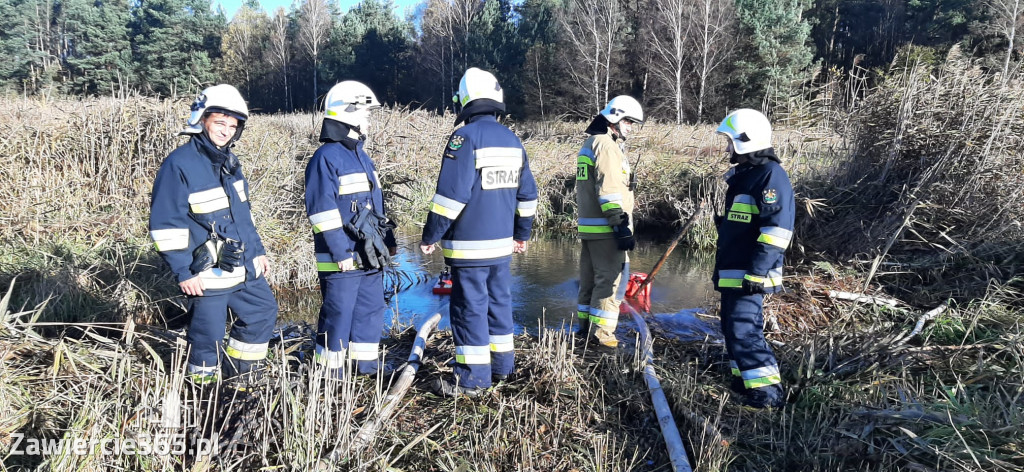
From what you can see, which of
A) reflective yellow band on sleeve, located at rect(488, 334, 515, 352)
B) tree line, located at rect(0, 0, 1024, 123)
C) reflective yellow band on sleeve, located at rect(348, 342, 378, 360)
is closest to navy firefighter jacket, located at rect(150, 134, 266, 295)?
reflective yellow band on sleeve, located at rect(348, 342, 378, 360)

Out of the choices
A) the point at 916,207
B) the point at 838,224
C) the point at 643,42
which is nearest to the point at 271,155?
the point at 838,224

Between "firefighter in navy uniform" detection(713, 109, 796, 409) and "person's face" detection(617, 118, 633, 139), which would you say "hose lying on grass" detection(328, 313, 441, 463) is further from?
"person's face" detection(617, 118, 633, 139)

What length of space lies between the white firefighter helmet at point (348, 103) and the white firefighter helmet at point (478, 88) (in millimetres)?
604

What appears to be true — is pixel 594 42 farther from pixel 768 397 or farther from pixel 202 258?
pixel 202 258

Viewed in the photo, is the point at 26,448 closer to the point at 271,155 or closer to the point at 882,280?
the point at 271,155

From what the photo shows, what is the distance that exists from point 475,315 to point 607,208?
1.66 metres

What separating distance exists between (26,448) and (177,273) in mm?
1075

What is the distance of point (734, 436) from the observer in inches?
128

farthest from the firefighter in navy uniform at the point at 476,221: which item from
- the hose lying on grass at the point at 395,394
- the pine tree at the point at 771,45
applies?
the pine tree at the point at 771,45

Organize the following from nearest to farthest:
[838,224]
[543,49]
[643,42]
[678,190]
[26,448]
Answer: [26,448] → [838,224] → [678,190] → [643,42] → [543,49]

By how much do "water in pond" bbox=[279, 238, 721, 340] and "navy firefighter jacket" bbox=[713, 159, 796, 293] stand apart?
1039mm

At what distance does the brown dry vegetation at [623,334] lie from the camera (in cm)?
291

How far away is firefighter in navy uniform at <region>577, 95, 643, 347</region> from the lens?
4918 millimetres

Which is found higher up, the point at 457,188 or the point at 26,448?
the point at 457,188
